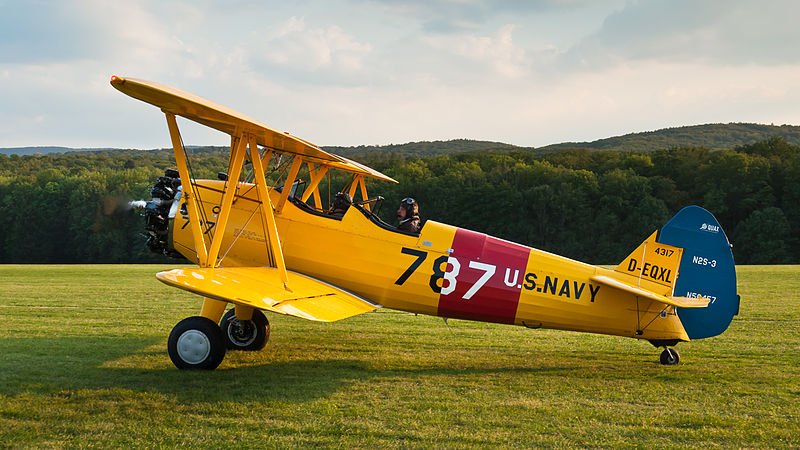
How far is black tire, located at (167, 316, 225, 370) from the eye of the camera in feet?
20.7

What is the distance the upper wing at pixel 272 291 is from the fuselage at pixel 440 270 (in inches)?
13.3

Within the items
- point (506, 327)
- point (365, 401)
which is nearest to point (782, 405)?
point (365, 401)

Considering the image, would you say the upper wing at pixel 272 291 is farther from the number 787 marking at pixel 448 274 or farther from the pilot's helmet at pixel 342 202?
the pilot's helmet at pixel 342 202

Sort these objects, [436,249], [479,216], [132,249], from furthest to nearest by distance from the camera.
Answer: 1. [479,216]
2. [132,249]
3. [436,249]

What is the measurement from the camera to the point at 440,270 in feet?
22.6

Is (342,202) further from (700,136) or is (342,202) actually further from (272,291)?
(700,136)

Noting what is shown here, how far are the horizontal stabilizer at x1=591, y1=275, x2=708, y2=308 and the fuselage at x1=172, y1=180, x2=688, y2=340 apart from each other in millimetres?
132

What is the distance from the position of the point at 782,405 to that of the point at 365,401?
3.82m

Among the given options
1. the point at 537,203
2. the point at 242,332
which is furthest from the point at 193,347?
the point at 537,203

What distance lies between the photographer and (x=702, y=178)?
63.9 metres

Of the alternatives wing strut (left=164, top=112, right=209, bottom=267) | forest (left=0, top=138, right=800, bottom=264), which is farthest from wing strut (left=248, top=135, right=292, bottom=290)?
forest (left=0, top=138, right=800, bottom=264)

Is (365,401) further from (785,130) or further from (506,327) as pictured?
(785,130)

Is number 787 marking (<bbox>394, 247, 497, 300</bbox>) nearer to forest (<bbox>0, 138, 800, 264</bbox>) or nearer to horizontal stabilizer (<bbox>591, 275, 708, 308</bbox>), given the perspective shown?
horizontal stabilizer (<bbox>591, 275, 708, 308</bbox>)

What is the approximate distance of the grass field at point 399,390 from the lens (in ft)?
14.9
